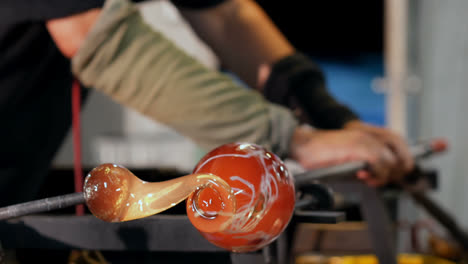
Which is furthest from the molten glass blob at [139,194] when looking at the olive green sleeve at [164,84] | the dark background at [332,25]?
the dark background at [332,25]

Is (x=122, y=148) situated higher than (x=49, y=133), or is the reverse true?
(x=49, y=133)

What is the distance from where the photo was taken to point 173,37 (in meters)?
1.77

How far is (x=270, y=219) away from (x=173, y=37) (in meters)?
1.62

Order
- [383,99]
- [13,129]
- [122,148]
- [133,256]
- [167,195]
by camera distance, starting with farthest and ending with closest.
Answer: [383,99], [122,148], [13,129], [133,256], [167,195]

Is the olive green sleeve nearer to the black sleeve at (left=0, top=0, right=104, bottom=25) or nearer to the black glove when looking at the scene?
the black sleeve at (left=0, top=0, right=104, bottom=25)

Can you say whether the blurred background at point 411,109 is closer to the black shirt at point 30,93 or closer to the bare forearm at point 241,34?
the bare forearm at point 241,34

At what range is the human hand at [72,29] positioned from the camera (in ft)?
1.42

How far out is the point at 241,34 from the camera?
780mm

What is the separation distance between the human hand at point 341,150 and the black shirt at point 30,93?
0.89 ft

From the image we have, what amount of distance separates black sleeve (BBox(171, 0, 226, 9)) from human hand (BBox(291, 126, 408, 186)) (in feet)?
0.96

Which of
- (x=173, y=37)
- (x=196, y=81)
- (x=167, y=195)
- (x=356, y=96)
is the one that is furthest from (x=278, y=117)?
(x=356, y=96)

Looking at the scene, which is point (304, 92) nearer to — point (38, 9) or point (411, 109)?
point (38, 9)

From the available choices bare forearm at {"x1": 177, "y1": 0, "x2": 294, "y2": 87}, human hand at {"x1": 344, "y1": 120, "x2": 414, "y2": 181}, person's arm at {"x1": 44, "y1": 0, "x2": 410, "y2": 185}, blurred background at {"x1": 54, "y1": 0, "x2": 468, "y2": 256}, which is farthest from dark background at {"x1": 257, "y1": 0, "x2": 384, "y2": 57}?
person's arm at {"x1": 44, "y1": 0, "x2": 410, "y2": 185}

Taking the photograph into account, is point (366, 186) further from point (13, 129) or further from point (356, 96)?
point (356, 96)
